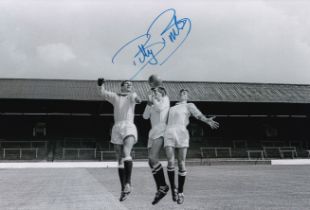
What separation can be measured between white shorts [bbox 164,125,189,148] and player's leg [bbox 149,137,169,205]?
0.06m

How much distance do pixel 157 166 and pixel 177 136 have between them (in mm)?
272

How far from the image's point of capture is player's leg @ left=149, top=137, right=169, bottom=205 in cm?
265

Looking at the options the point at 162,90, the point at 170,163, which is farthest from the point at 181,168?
the point at 162,90

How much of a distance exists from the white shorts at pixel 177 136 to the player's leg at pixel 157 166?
0.18ft

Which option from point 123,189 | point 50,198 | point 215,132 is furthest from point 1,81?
point 123,189

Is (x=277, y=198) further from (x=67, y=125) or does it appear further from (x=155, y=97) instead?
(x=67, y=125)

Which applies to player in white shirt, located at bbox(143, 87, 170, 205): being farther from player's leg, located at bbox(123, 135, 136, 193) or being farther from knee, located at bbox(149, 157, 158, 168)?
player's leg, located at bbox(123, 135, 136, 193)

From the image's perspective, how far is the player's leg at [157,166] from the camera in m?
2.65

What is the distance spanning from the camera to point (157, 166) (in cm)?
276

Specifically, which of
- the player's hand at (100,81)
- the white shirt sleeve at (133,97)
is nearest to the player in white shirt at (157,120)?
the white shirt sleeve at (133,97)

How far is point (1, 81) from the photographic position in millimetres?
36531

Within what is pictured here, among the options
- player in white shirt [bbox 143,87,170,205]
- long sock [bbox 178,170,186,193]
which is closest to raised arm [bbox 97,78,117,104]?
player in white shirt [bbox 143,87,170,205]

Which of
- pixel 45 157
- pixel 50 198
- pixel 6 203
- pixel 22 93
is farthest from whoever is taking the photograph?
pixel 45 157

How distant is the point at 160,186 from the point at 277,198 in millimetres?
9893
